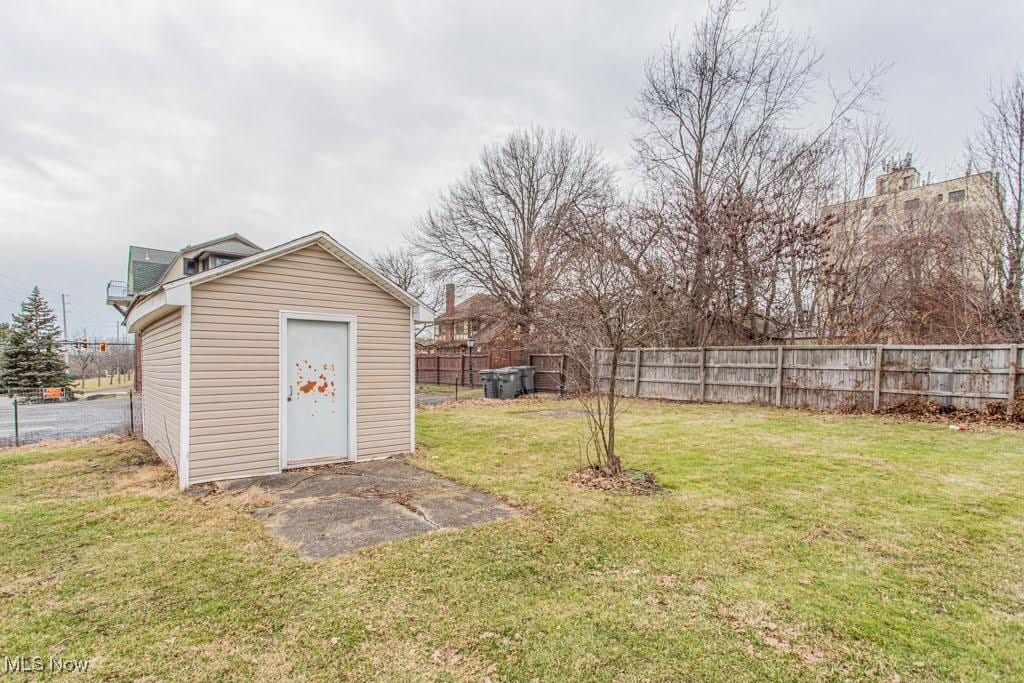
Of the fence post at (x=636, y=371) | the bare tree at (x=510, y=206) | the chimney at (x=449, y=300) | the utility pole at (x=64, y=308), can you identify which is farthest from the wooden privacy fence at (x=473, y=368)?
the utility pole at (x=64, y=308)

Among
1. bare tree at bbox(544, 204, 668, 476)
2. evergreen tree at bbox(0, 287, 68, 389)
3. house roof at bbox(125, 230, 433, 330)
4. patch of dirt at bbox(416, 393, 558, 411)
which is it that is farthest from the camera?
evergreen tree at bbox(0, 287, 68, 389)

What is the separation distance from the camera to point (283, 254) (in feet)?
18.8

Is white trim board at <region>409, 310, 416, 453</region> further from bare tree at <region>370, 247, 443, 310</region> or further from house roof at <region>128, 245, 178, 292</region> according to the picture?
bare tree at <region>370, 247, 443, 310</region>

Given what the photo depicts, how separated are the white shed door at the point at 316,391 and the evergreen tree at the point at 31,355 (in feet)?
75.3

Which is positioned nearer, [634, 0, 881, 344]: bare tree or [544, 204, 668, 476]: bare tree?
[544, 204, 668, 476]: bare tree

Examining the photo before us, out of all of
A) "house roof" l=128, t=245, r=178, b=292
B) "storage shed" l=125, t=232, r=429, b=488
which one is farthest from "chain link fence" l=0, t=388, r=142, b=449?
"house roof" l=128, t=245, r=178, b=292

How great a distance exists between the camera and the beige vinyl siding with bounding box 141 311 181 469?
5629mm

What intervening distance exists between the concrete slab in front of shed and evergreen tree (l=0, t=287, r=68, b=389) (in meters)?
23.4

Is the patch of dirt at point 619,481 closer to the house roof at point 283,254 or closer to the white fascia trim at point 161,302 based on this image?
the house roof at point 283,254

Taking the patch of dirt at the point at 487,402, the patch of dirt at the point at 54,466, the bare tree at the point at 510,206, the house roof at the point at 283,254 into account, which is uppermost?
the bare tree at the point at 510,206

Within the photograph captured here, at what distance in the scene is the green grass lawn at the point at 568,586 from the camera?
219 cm

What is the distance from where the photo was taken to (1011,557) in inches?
125

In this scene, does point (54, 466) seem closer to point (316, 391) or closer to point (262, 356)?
point (262, 356)

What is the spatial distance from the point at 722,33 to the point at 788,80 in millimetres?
2578
